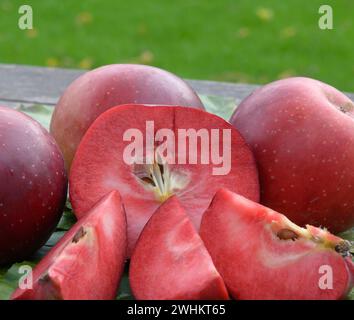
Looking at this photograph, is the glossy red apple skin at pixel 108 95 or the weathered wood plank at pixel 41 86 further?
the weathered wood plank at pixel 41 86

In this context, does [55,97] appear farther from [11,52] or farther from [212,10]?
[212,10]

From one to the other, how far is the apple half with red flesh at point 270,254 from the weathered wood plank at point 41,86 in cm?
75

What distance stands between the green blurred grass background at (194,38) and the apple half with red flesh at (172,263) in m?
1.85

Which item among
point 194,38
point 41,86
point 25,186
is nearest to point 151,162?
point 25,186

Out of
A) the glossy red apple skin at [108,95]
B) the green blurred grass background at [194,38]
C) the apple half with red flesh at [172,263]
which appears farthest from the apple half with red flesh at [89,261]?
the green blurred grass background at [194,38]

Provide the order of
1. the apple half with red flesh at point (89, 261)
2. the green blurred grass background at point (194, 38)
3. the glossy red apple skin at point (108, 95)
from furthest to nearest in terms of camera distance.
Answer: the green blurred grass background at point (194, 38), the glossy red apple skin at point (108, 95), the apple half with red flesh at point (89, 261)

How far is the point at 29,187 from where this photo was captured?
3.22 ft

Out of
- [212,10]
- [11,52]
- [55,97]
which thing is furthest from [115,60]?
[55,97]

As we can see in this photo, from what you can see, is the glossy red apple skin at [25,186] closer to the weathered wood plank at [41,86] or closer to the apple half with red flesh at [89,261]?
the apple half with red flesh at [89,261]

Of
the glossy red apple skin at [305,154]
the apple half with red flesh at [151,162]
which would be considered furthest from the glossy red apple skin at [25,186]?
the glossy red apple skin at [305,154]

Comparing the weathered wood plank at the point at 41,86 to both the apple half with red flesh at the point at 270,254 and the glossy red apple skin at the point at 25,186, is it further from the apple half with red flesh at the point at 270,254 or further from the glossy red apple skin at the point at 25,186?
the apple half with red flesh at the point at 270,254

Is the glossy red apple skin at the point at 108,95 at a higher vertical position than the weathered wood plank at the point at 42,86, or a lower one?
higher

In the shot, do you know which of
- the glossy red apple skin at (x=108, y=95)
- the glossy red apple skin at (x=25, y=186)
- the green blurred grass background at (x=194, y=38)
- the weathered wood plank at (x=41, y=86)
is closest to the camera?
the glossy red apple skin at (x=25, y=186)

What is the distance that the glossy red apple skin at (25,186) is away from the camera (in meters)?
0.97
